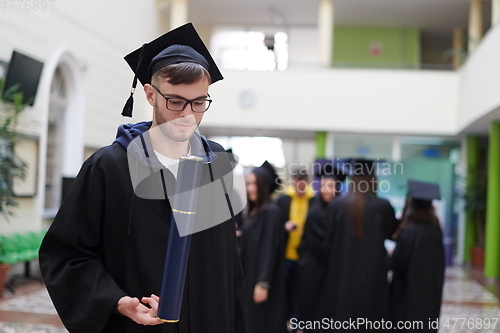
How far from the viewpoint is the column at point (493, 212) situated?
1214cm

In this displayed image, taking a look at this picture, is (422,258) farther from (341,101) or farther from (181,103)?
(341,101)

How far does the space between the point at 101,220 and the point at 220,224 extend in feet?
1.28

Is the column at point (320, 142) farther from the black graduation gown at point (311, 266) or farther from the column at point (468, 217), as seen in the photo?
the black graduation gown at point (311, 266)

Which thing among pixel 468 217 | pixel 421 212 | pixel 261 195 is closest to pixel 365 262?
pixel 421 212

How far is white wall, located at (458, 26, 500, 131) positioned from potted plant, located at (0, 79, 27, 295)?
716 centimetres

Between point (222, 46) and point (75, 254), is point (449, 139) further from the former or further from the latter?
point (75, 254)

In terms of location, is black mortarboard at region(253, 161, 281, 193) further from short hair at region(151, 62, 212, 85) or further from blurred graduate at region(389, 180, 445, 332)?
short hair at region(151, 62, 212, 85)

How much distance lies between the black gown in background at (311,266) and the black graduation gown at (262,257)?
46cm

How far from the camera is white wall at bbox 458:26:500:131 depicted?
10086 millimetres

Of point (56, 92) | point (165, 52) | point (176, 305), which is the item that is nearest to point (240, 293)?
point (176, 305)

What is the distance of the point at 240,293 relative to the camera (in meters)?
2.17

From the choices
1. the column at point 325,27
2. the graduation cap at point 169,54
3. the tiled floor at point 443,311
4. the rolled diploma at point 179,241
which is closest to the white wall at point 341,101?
the column at point 325,27

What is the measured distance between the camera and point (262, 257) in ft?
18.3

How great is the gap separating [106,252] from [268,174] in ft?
12.7
